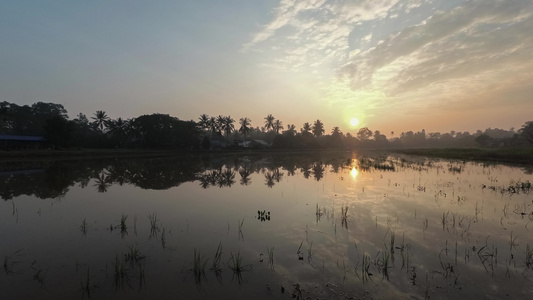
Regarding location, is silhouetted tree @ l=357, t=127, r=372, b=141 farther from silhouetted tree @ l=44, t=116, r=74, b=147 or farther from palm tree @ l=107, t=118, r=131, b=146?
silhouetted tree @ l=44, t=116, r=74, b=147

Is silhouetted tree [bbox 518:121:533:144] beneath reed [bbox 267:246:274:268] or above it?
above

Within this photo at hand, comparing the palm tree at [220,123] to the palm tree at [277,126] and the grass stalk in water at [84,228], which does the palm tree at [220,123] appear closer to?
the palm tree at [277,126]

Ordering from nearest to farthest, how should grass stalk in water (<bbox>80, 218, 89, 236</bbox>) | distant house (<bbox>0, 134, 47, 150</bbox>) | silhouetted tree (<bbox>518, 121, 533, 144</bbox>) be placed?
grass stalk in water (<bbox>80, 218, 89, 236</bbox>) → distant house (<bbox>0, 134, 47, 150</bbox>) → silhouetted tree (<bbox>518, 121, 533, 144</bbox>)

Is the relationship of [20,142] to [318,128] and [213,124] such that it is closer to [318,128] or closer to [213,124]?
[213,124]

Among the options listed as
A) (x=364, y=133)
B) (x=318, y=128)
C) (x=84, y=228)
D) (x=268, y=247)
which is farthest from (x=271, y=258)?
(x=364, y=133)

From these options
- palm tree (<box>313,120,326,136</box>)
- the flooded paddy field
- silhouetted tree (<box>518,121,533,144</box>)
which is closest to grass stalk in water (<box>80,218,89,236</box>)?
the flooded paddy field

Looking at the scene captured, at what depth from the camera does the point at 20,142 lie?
174ft

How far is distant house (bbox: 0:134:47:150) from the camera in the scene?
161 ft

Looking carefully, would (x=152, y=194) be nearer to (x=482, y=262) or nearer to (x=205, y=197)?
(x=205, y=197)

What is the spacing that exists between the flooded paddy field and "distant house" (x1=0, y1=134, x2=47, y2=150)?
4799cm

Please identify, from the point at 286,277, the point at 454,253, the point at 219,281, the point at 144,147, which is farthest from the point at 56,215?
the point at 144,147

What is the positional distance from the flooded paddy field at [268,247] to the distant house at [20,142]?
4799cm

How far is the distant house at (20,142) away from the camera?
49156 millimetres

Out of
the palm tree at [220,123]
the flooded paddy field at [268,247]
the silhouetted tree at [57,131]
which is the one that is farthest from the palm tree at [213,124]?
the flooded paddy field at [268,247]
